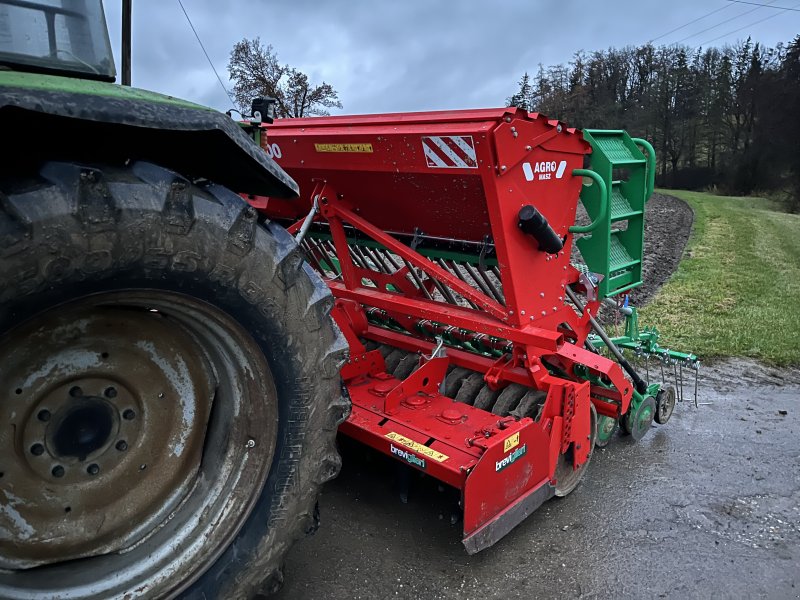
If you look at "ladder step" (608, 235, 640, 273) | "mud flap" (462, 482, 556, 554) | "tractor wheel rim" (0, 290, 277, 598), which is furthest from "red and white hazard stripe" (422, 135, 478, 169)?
"mud flap" (462, 482, 556, 554)

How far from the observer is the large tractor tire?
4.84 ft

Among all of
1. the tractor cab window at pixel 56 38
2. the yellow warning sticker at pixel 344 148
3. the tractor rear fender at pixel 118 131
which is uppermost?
the tractor cab window at pixel 56 38

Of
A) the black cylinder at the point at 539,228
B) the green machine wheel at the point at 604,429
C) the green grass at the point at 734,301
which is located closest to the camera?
the black cylinder at the point at 539,228

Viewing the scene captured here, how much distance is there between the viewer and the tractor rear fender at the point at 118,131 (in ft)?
4.75

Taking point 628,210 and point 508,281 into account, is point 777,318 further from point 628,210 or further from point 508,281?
point 508,281

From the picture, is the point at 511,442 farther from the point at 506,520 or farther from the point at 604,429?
the point at 604,429

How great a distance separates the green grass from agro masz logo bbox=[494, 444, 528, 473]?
11.5ft

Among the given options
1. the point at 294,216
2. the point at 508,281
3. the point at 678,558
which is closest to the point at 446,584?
the point at 678,558

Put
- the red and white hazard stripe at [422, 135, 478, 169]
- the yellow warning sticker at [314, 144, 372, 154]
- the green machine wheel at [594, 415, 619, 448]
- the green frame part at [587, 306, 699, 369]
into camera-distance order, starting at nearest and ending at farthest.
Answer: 1. the red and white hazard stripe at [422, 135, 478, 169]
2. the yellow warning sticker at [314, 144, 372, 154]
3. the green machine wheel at [594, 415, 619, 448]
4. the green frame part at [587, 306, 699, 369]

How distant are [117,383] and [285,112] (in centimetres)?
1914

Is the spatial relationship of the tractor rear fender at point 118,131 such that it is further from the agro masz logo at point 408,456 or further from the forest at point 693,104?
the forest at point 693,104

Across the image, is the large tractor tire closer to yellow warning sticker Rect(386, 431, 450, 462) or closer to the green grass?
yellow warning sticker Rect(386, 431, 450, 462)

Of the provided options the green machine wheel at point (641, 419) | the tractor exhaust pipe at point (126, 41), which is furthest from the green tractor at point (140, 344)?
the green machine wheel at point (641, 419)

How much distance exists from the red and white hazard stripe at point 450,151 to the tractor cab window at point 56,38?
4.75 feet
